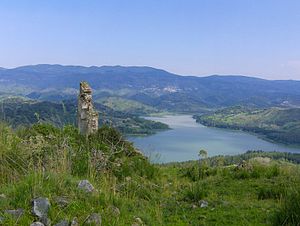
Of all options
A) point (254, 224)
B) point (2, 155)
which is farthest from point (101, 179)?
point (254, 224)

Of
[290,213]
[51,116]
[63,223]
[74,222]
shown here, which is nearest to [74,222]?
[74,222]

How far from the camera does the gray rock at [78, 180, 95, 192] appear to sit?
5.51 meters

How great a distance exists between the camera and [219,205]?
7.19 m

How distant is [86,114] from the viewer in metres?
14.7

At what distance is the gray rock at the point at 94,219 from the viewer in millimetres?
4711

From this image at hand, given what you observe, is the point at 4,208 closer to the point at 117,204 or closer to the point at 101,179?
the point at 117,204

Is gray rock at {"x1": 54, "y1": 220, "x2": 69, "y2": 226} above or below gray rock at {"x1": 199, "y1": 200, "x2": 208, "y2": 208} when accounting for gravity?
above

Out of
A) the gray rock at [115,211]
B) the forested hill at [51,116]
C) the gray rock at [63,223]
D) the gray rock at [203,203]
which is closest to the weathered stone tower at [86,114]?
the forested hill at [51,116]

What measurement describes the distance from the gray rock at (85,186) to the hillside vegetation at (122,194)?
0.6 inches

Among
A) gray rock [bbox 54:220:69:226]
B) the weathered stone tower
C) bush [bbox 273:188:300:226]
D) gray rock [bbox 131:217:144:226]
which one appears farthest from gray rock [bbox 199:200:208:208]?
the weathered stone tower

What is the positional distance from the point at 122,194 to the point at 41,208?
6.87 feet

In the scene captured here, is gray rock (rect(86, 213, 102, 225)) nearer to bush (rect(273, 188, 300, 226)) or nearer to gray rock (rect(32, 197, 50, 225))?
gray rock (rect(32, 197, 50, 225))

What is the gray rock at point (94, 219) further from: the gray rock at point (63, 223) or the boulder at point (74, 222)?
the gray rock at point (63, 223)

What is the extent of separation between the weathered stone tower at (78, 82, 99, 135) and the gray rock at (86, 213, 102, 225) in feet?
29.7
